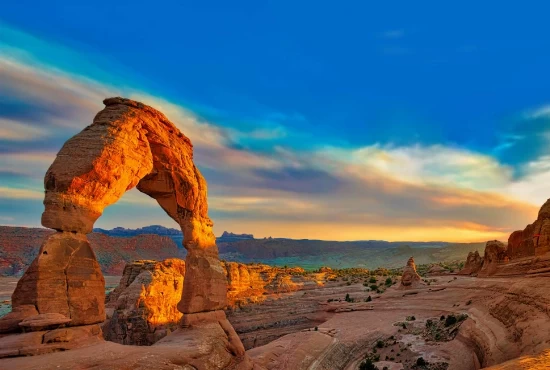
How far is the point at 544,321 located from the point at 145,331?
2725 centimetres

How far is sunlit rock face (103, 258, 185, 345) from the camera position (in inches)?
1138

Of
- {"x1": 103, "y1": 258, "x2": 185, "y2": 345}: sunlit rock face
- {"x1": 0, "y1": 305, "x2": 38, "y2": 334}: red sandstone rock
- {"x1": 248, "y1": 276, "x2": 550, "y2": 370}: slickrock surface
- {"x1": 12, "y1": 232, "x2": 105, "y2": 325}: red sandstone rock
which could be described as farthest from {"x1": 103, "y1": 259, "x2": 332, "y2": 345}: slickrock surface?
{"x1": 0, "y1": 305, "x2": 38, "y2": 334}: red sandstone rock

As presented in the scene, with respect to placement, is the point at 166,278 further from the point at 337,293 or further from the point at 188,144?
the point at 337,293

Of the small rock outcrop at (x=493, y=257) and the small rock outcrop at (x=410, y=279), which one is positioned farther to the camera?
the small rock outcrop at (x=410, y=279)

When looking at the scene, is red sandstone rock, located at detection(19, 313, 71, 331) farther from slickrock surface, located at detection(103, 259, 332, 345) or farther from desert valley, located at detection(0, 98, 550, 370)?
slickrock surface, located at detection(103, 259, 332, 345)

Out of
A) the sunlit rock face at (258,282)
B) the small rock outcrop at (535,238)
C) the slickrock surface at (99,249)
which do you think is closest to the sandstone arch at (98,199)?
the small rock outcrop at (535,238)

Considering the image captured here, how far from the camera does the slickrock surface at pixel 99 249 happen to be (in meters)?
99.9

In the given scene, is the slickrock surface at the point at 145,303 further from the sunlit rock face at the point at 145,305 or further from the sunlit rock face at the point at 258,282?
the sunlit rock face at the point at 258,282

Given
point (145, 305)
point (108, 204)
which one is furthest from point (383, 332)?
point (108, 204)

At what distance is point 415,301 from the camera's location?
3762 centimetres

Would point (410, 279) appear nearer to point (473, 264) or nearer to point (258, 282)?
point (473, 264)

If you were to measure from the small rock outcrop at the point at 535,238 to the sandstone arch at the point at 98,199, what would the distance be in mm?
21797

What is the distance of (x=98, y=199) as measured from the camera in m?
13.2

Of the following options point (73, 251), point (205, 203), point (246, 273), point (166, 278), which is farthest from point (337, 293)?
point (73, 251)
